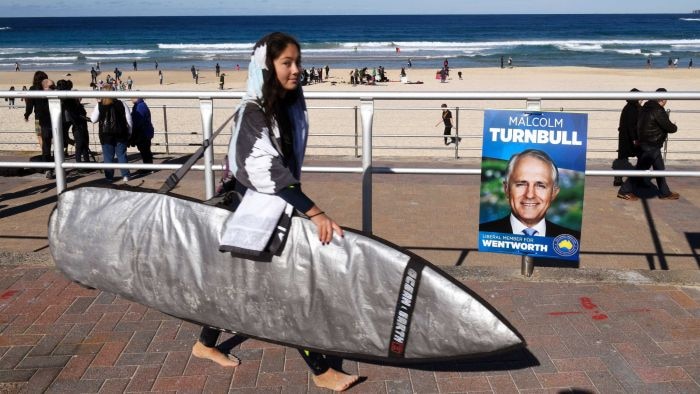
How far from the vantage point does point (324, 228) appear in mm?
3195

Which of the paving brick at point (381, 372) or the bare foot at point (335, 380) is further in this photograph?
the paving brick at point (381, 372)

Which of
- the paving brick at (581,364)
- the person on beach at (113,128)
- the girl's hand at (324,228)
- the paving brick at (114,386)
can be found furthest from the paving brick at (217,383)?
the person on beach at (113,128)

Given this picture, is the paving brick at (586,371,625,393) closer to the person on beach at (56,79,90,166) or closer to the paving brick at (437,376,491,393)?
the paving brick at (437,376,491,393)

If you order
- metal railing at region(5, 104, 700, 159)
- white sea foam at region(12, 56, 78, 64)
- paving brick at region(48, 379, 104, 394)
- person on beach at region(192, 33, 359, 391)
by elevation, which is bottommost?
paving brick at region(48, 379, 104, 394)

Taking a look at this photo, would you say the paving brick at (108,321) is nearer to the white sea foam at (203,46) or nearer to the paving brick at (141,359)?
the paving brick at (141,359)

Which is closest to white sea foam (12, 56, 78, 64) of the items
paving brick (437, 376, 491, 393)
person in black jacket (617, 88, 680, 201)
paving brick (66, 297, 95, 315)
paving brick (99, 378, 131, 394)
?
person in black jacket (617, 88, 680, 201)

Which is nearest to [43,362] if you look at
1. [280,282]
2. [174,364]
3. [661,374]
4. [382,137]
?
[174,364]

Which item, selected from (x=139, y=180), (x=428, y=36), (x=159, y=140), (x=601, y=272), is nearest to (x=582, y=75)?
(x=159, y=140)

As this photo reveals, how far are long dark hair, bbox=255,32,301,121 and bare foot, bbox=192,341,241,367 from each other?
1.47 metres

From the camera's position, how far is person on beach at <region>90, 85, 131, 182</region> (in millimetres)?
10984

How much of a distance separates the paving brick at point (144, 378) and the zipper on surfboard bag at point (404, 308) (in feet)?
4.36

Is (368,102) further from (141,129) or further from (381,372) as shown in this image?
(141,129)

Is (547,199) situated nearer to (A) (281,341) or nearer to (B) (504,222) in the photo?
(B) (504,222)

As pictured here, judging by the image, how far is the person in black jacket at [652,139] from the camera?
9.55m
